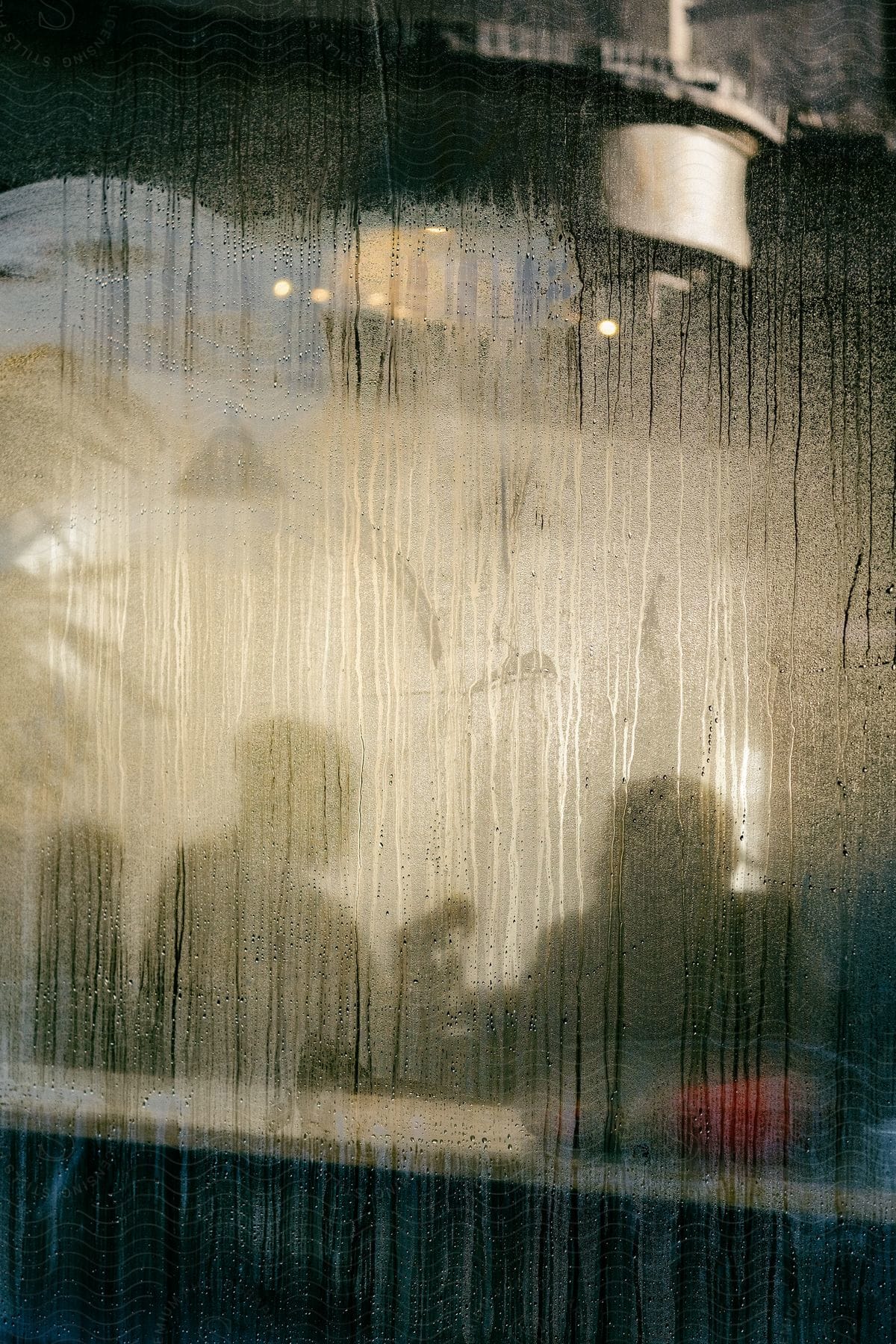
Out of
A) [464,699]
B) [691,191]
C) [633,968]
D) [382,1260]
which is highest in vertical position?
[691,191]

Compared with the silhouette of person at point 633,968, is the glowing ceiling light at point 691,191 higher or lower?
higher

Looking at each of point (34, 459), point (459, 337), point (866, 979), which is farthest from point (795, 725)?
point (34, 459)

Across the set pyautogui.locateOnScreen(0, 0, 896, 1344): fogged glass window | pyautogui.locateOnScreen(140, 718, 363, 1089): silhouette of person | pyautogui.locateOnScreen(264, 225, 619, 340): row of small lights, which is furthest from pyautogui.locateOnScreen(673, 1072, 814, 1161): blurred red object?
pyautogui.locateOnScreen(264, 225, 619, 340): row of small lights

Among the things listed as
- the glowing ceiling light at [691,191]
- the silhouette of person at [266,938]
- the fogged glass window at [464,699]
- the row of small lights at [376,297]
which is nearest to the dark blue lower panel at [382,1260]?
the fogged glass window at [464,699]

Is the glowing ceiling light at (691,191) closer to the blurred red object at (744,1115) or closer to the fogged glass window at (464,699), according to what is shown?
the fogged glass window at (464,699)

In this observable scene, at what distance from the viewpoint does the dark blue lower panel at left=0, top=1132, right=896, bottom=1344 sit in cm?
123

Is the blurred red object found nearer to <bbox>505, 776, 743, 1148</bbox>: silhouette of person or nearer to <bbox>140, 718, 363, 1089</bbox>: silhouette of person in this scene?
<bbox>505, 776, 743, 1148</bbox>: silhouette of person

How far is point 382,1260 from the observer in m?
1.26

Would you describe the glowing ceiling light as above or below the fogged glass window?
above

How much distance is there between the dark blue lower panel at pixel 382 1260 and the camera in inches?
48.5

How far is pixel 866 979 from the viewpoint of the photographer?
123cm

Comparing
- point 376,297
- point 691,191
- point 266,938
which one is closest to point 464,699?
point 266,938

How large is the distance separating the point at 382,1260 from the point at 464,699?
685 mm

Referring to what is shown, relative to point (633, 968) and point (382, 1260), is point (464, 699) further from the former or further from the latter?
point (382, 1260)
